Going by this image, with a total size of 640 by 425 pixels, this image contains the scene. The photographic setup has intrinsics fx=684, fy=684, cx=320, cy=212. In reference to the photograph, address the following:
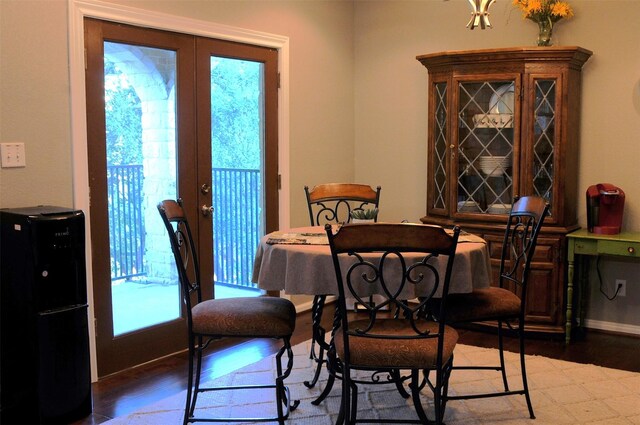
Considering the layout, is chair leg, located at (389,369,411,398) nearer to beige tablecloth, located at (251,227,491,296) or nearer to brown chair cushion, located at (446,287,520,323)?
brown chair cushion, located at (446,287,520,323)

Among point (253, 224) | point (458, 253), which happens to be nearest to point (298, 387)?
point (458, 253)

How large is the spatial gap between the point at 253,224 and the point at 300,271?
6.67 feet

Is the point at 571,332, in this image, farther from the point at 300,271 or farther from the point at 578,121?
the point at 300,271

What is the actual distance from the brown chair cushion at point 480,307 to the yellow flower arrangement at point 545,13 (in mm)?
2144

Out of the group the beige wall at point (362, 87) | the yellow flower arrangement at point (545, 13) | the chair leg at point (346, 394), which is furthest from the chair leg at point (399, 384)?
the yellow flower arrangement at point (545, 13)

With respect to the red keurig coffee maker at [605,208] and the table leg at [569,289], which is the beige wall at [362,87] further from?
the table leg at [569,289]

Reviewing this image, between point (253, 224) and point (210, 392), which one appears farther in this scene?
point (253, 224)

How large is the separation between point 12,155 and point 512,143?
10.2 feet

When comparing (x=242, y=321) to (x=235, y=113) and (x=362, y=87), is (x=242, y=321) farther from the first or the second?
(x=362, y=87)

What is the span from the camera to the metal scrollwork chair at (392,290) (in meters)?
2.49

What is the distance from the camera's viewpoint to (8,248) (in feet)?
10.3

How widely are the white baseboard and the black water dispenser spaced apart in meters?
3.42

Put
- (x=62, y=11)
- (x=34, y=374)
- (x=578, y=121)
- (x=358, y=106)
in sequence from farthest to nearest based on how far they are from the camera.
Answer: (x=358, y=106), (x=578, y=121), (x=62, y=11), (x=34, y=374)

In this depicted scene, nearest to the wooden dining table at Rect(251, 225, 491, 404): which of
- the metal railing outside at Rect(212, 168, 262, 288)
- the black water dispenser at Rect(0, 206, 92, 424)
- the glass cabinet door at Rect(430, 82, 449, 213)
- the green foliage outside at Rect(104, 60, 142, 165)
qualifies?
the black water dispenser at Rect(0, 206, 92, 424)
